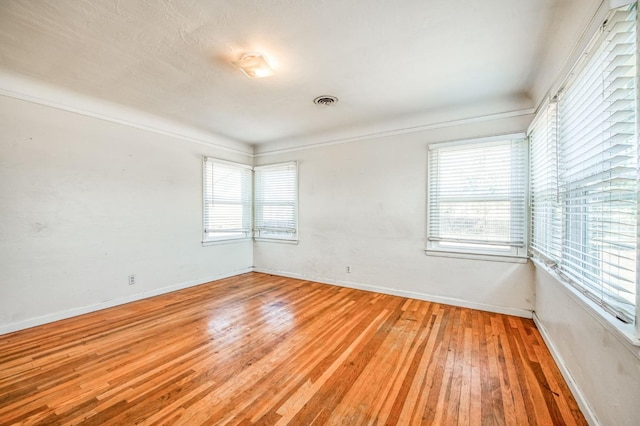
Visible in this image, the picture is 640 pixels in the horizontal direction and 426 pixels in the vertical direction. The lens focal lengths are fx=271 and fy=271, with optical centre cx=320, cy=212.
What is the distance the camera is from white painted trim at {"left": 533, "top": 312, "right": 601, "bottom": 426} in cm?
153

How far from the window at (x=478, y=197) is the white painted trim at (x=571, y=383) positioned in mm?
1000

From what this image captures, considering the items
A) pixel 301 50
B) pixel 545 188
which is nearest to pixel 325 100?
pixel 301 50

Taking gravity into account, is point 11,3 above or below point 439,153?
above

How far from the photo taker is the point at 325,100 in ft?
10.6

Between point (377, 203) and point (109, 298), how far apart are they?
378 cm

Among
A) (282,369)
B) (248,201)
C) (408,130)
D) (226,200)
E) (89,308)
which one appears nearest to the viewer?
(282,369)

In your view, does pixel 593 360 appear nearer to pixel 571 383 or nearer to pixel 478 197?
pixel 571 383

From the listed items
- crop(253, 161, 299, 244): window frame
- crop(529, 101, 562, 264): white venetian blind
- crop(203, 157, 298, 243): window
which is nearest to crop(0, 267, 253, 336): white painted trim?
crop(203, 157, 298, 243): window

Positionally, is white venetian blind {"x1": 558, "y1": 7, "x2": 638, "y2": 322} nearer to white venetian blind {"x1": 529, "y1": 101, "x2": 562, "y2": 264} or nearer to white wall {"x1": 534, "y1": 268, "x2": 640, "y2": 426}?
white wall {"x1": 534, "y1": 268, "x2": 640, "y2": 426}

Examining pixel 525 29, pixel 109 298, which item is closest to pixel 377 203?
pixel 525 29

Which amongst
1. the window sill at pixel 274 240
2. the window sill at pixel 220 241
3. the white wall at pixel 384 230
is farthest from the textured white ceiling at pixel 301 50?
the window sill at pixel 274 240

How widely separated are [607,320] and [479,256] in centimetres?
209

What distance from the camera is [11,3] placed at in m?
1.74

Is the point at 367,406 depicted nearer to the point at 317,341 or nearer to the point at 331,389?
the point at 331,389
